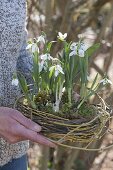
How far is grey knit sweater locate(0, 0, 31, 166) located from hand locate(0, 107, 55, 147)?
0.22 meters

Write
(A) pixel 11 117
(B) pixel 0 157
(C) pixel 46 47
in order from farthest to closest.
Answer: (B) pixel 0 157 → (C) pixel 46 47 → (A) pixel 11 117

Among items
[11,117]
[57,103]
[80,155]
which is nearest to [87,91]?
[57,103]

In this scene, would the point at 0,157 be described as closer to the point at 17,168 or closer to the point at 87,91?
the point at 17,168

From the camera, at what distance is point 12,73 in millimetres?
1639

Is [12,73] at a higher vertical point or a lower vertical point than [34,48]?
lower

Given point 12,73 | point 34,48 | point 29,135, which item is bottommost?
point 29,135

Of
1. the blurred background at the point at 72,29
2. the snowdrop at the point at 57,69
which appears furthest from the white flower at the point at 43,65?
the blurred background at the point at 72,29

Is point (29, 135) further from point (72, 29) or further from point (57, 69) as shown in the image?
point (72, 29)

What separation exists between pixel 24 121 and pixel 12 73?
0.27 meters

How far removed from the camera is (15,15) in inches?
63.8

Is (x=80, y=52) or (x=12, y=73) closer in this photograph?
(x=80, y=52)

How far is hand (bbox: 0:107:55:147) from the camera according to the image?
1400 mm

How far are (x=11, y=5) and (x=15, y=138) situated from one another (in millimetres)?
446

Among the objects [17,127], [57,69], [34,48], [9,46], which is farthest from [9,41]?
[17,127]
